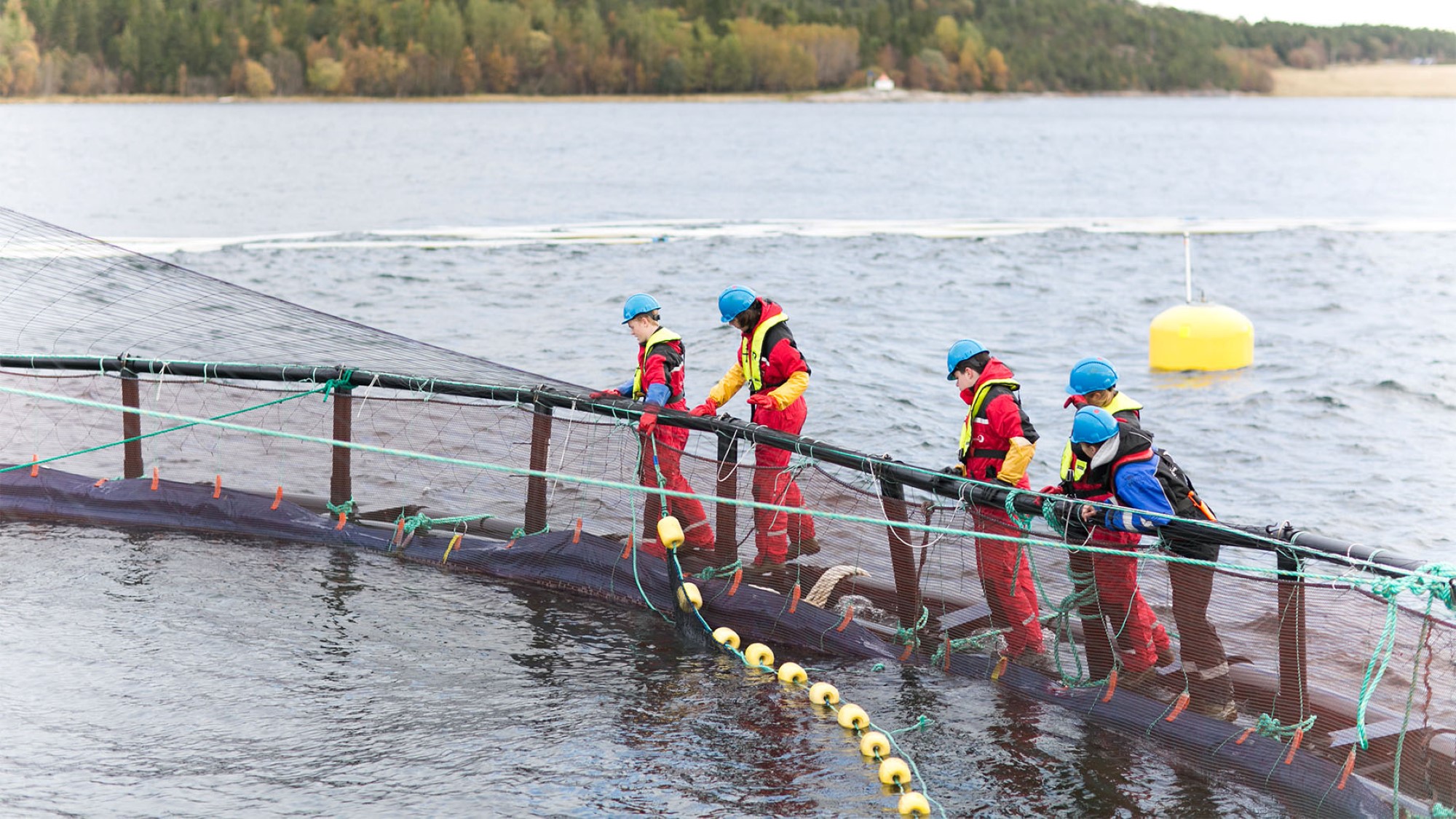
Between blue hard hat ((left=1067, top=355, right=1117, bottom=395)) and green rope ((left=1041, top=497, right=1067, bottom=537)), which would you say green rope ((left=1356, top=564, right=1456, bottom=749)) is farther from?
blue hard hat ((left=1067, top=355, right=1117, bottom=395))

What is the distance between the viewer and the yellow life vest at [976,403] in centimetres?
890

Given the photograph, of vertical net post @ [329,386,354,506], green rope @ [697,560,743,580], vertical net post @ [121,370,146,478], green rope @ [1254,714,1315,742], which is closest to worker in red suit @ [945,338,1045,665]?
green rope @ [1254,714,1315,742]

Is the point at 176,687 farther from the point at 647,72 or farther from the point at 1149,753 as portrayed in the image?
the point at 647,72

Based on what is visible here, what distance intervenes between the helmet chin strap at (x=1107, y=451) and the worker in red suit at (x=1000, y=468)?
466 millimetres

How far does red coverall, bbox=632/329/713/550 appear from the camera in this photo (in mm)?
10148

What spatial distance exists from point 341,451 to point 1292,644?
7703mm

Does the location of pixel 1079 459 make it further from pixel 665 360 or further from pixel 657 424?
pixel 665 360

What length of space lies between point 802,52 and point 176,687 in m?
170

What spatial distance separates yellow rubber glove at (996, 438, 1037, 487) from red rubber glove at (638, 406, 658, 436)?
2.57 m

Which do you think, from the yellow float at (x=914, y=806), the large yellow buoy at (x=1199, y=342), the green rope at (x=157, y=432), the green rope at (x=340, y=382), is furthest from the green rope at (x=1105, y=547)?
the large yellow buoy at (x=1199, y=342)

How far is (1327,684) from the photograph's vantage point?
7180 mm

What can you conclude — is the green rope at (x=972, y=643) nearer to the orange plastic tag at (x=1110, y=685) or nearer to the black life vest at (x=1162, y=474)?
the orange plastic tag at (x=1110, y=685)

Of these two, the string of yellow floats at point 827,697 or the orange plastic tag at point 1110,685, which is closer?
the string of yellow floats at point 827,697

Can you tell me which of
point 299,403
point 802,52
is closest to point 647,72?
point 802,52
